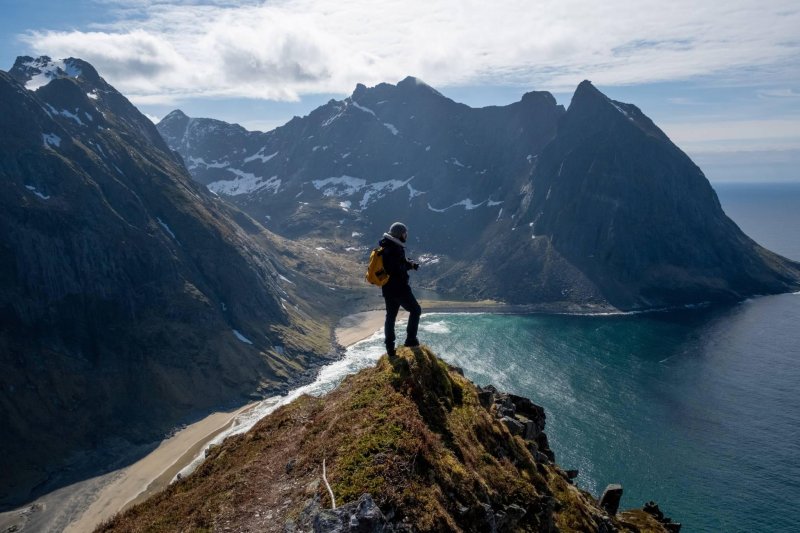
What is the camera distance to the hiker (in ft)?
62.8

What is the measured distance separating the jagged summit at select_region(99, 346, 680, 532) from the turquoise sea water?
67.2 meters

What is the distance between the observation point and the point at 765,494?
7706 cm

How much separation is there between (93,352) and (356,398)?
124097 mm

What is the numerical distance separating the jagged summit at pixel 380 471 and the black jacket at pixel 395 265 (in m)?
2.52

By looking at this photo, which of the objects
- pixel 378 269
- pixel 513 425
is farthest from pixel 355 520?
pixel 513 425

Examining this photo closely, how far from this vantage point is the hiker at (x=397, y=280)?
19156mm

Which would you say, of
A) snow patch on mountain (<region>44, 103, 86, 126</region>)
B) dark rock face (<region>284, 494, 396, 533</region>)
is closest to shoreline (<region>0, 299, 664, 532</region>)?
dark rock face (<region>284, 494, 396, 533</region>)

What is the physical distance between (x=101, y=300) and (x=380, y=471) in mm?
137140

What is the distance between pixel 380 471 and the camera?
13664 millimetres

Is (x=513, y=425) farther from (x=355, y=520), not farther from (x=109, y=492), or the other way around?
(x=109, y=492)

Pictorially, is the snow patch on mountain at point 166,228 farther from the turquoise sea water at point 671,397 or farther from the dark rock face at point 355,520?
the dark rock face at point 355,520

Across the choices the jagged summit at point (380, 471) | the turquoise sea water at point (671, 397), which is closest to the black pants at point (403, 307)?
the jagged summit at point (380, 471)

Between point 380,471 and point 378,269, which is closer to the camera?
point 380,471

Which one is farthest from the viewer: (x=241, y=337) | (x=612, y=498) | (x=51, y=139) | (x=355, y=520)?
(x=241, y=337)
